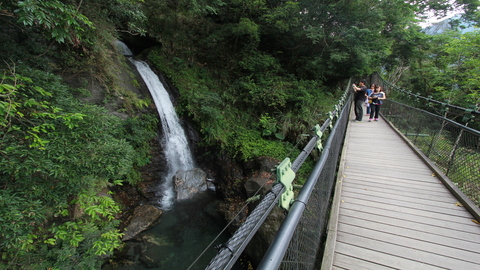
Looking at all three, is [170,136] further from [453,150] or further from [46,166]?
[453,150]

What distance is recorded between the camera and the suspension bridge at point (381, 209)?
4.60 ft

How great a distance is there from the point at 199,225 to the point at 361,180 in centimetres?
541

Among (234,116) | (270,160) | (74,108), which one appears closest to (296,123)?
(270,160)

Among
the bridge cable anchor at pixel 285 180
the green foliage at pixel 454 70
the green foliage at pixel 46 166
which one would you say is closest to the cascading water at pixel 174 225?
the green foliage at pixel 46 166

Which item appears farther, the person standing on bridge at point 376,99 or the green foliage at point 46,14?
the person standing on bridge at point 376,99

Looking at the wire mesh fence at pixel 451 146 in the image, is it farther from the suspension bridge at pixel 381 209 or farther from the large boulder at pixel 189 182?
the large boulder at pixel 189 182

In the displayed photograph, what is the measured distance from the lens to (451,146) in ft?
13.5

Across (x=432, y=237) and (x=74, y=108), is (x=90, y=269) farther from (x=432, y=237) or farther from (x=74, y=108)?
(x=432, y=237)

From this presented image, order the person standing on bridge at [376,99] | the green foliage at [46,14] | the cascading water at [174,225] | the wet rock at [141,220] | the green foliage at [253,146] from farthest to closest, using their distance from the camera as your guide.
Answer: the green foliage at [253,146], the person standing on bridge at [376,99], the wet rock at [141,220], the cascading water at [174,225], the green foliage at [46,14]


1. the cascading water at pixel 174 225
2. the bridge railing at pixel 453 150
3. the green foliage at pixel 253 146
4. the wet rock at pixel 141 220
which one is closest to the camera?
the bridge railing at pixel 453 150

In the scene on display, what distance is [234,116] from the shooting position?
34.7ft

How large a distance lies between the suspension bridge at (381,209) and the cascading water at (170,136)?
6713 millimetres

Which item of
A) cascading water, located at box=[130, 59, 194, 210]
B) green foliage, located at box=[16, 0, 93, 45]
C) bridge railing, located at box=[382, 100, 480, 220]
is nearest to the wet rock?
cascading water, located at box=[130, 59, 194, 210]

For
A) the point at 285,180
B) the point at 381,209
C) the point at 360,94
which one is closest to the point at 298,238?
the point at 285,180
